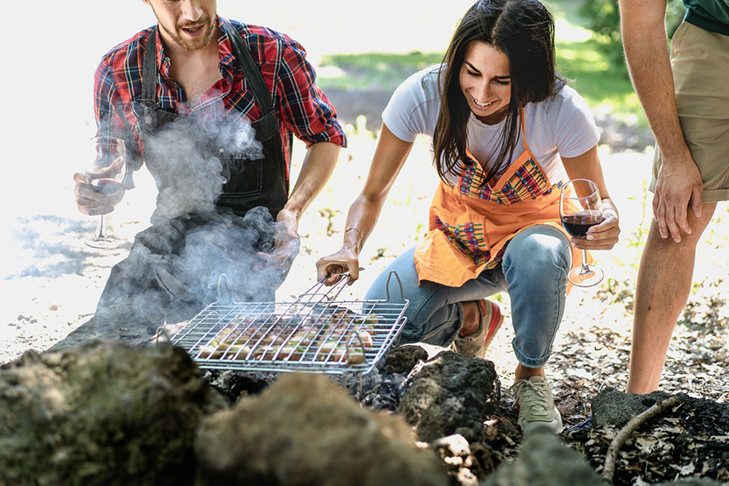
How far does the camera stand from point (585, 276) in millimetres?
3139

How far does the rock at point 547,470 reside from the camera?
4.67 feet

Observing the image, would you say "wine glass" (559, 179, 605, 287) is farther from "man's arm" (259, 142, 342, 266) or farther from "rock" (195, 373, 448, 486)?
"rock" (195, 373, 448, 486)

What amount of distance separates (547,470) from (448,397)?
935mm

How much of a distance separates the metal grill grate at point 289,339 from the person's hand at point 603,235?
2.81 feet

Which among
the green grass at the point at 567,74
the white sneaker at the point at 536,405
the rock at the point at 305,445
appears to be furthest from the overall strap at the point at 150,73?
the green grass at the point at 567,74

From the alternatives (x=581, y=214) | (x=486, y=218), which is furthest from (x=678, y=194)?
(x=486, y=218)

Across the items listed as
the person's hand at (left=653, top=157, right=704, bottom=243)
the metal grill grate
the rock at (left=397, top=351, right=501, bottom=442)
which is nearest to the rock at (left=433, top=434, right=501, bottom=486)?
the rock at (left=397, top=351, right=501, bottom=442)

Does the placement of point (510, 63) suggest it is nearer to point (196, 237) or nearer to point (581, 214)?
point (581, 214)

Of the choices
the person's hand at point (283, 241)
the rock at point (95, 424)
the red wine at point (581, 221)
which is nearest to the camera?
the rock at point (95, 424)

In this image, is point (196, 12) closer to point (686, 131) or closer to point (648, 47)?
point (648, 47)

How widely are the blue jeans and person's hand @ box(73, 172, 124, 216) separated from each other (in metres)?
1.32

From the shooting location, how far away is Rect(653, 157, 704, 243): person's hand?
10.0 feet

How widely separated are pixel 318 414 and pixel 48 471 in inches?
25.6

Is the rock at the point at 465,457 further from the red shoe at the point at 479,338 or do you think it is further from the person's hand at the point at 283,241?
the red shoe at the point at 479,338
